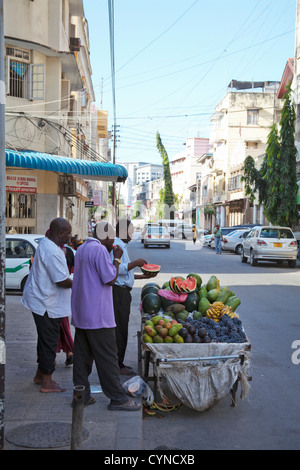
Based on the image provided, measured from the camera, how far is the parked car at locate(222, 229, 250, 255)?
31734mm

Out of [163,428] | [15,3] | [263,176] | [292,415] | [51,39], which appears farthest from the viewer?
[263,176]

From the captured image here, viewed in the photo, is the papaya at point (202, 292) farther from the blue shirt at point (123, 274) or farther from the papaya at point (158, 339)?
the papaya at point (158, 339)

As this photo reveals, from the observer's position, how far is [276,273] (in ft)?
64.6

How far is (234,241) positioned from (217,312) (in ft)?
85.5

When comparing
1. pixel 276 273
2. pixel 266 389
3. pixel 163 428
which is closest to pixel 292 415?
pixel 266 389

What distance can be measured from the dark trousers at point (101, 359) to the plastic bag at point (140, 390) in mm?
303

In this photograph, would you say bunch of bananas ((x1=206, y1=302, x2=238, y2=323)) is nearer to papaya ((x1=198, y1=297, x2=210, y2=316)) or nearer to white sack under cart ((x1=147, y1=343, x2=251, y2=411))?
papaya ((x1=198, y1=297, x2=210, y2=316))

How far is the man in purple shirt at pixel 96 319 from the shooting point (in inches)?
194

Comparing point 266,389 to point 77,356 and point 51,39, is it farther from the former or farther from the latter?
point 51,39

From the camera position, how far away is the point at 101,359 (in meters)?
5.03

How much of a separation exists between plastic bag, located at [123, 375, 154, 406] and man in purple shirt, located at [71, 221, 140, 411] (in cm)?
26

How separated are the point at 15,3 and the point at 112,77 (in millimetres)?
3919

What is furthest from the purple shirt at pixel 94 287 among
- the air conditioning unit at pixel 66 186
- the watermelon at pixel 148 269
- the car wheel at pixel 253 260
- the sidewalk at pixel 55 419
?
the car wheel at pixel 253 260

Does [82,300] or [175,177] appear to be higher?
[175,177]
